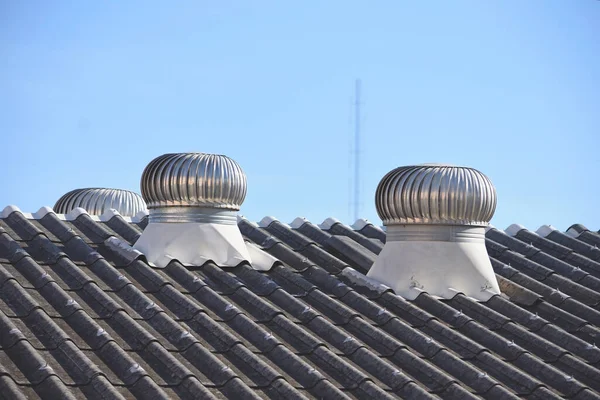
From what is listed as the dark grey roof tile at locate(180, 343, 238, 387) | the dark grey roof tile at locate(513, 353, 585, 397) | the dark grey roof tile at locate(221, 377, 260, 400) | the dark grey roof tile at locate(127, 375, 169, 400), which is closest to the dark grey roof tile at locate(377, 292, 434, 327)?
the dark grey roof tile at locate(513, 353, 585, 397)

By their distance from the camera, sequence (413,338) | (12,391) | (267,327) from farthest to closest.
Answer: (413,338) → (267,327) → (12,391)

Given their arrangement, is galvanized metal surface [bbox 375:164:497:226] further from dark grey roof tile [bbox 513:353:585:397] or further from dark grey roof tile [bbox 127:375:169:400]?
dark grey roof tile [bbox 127:375:169:400]

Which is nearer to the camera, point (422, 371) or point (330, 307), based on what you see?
point (422, 371)

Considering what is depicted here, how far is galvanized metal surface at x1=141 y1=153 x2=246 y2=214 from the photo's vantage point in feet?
42.7

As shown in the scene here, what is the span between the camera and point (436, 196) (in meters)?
13.1

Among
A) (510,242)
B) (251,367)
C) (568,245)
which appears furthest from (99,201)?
(251,367)

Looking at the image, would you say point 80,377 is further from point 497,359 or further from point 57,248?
point 497,359

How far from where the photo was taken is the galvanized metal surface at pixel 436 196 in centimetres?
1316

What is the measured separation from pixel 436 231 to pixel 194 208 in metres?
2.98

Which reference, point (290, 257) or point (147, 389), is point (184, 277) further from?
point (147, 389)

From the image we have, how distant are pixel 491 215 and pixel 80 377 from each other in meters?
→ 6.32

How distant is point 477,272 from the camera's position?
43.4 ft

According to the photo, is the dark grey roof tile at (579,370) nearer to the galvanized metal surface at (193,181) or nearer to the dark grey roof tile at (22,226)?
the galvanized metal surface at (193,181)

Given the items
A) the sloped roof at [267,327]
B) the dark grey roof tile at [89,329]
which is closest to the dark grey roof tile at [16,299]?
the sloped roof at [267,327]
